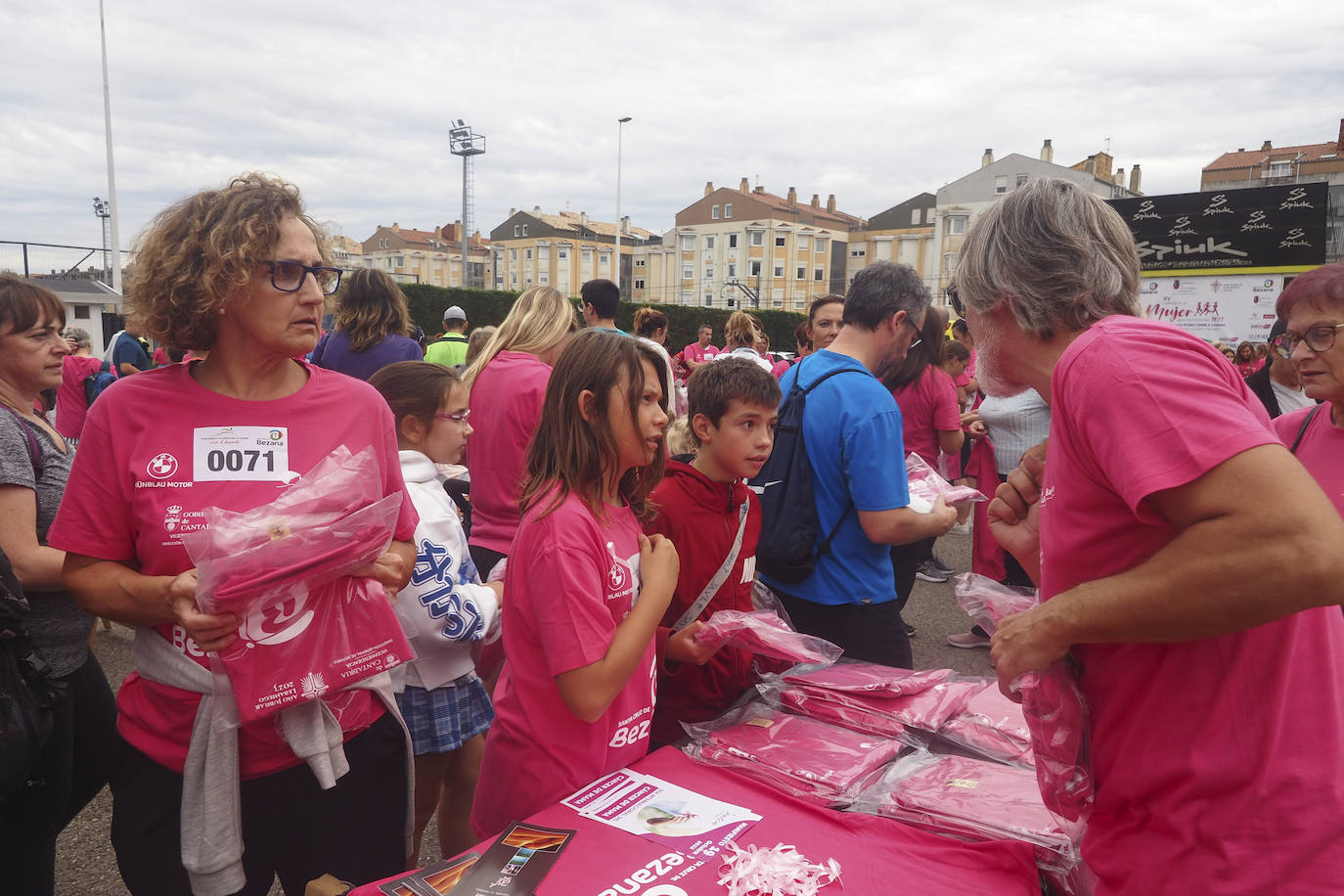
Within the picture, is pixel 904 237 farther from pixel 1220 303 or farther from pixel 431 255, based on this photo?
pixel 1220 303

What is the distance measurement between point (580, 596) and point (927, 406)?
3911 millimetres

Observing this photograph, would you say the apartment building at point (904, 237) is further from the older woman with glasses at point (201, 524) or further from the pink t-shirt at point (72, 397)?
the older woman with glasses at point (201, 524)

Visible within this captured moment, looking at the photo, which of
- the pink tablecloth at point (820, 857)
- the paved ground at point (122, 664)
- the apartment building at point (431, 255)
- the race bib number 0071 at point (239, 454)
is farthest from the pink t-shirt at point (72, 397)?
the apartment building at point (431, 255)

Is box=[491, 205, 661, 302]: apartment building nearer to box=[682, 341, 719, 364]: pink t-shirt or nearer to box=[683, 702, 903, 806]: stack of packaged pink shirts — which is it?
box=[682, 341, 719, 364]: pink t-shirt

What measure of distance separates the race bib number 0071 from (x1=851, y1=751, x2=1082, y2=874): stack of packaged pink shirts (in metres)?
1.41

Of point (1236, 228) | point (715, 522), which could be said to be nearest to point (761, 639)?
point (715, 522)

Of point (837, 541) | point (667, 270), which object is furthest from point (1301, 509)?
point (667, 270)

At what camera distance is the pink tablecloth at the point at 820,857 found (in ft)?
4.17

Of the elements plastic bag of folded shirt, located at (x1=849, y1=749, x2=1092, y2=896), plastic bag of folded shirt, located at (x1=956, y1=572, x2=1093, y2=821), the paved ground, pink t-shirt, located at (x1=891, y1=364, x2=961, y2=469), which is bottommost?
the paved ground

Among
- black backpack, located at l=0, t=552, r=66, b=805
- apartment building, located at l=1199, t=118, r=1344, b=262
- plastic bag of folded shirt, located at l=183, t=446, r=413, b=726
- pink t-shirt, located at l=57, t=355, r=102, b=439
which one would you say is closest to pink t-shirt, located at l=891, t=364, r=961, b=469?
plastic bag of folded shirt, located at l=183, t=446, r=413, b=726

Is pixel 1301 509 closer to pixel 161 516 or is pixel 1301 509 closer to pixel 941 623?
pixel 161 516

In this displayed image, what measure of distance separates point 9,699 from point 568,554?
→ 130 centimetres

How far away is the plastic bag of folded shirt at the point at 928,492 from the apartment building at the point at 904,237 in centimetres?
6548

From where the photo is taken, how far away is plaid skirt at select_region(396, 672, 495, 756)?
2.40m
